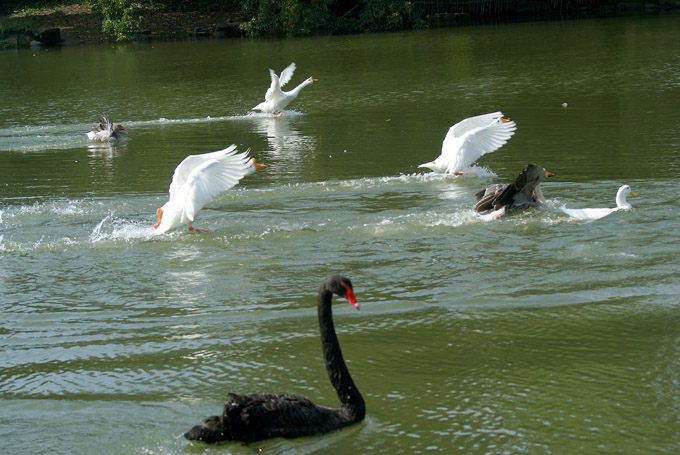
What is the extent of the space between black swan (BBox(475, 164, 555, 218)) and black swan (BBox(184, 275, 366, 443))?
5.11 m

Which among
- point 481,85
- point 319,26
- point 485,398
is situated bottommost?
point 485,398

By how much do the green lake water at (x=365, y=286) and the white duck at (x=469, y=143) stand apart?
40 centimetres

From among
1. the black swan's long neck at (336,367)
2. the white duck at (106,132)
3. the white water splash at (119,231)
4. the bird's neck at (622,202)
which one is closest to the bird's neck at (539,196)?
the bird's neck at (622,202)

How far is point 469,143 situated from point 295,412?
25.9ft

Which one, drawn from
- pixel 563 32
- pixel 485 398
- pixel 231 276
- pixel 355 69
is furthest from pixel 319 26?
pixel 485 398

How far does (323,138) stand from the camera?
1585 cm

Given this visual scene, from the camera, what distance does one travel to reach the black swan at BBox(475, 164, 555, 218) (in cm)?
927

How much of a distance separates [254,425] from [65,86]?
23.9 m

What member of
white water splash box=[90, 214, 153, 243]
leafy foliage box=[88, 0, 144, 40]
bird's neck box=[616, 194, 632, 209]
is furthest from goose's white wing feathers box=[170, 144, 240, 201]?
leafy foliage box=[88, 0, 144, 40]

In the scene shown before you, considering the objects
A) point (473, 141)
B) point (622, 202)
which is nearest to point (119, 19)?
point (473, 141)

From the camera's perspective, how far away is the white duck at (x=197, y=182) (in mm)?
9109

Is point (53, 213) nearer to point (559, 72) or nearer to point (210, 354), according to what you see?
point (210, 354)

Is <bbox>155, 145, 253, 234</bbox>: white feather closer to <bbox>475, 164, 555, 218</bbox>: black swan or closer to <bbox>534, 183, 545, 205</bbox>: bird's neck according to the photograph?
<bbox>475, 164, 555, 218</bbox>: black swan

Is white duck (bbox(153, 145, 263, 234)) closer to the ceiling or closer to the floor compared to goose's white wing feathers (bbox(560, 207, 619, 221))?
closer to the ceiling
